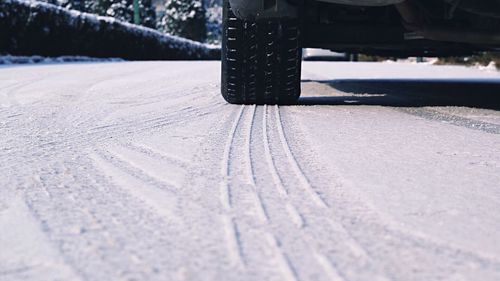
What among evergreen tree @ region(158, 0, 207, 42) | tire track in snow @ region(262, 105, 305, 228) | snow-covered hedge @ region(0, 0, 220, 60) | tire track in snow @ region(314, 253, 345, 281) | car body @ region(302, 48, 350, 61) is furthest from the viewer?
evergreen tree @ region(158, 0, 207, 42)

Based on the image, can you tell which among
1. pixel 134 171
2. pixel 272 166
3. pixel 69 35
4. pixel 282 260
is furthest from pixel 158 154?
pixel 69 35

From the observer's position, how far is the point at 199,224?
3.81 ft

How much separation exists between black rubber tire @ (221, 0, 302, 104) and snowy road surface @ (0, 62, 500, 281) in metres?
0.59

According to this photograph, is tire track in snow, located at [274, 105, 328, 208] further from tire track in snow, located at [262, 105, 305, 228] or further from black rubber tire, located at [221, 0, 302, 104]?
black rubber tire, located at [221, 0, 302, 104]

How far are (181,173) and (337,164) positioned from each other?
47 cm

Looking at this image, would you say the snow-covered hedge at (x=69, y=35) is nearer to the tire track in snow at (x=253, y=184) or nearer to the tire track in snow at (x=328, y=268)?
the tire track in snow at (x=253, y=184)

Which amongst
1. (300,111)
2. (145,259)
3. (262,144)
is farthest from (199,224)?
(300,111)

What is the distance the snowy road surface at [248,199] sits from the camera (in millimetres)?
963

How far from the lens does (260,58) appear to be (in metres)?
3.28

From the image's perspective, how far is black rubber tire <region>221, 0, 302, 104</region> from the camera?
3244 mm

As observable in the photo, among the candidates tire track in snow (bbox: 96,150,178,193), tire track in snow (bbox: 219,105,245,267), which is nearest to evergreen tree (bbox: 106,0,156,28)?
tire track in snow (bbox: 96,150,178,193)

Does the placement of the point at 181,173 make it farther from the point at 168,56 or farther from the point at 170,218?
the point at 168,56

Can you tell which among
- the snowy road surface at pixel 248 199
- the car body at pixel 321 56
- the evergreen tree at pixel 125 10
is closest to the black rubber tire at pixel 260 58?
the snowy road surface at pixel 248 199

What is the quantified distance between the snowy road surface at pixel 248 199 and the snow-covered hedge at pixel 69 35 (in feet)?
Answer: 34.0
